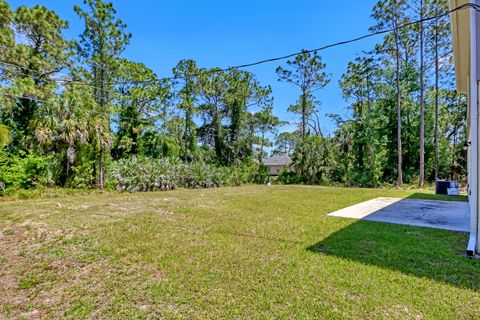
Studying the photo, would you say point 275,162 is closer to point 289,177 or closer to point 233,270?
point 289,177

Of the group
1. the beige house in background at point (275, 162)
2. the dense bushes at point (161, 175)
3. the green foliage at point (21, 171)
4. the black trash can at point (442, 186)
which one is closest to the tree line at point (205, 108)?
the green foliage at point (21, 171)

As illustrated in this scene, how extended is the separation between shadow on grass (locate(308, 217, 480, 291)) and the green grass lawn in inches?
0.6

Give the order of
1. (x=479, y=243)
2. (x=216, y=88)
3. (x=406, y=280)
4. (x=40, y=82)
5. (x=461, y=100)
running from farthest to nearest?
(x=216, y=88) → (x=461, y=100) → (x=40, y=82) → (x=479, y=243) → (x=406, y=280)

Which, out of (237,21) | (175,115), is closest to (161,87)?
(175,115)

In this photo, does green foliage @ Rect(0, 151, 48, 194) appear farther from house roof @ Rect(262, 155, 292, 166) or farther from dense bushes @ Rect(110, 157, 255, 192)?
house roof @ Rect(262, 155, 292, 166)

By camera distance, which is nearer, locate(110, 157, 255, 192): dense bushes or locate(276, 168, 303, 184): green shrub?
locate(110, 157, 255, 192): dense bushes

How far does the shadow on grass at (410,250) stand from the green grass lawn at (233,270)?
2 cm

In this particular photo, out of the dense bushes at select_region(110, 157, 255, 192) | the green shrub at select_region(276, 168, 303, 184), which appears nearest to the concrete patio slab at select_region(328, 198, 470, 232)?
the dense bushes at select_region(110, 157, 255, 192)

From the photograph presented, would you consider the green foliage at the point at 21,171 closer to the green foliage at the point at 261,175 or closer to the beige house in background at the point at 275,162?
the green foliage at the point at 261,175

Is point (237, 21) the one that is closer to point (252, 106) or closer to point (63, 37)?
point (63, 37)

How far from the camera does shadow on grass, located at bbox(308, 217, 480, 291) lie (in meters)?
3.03

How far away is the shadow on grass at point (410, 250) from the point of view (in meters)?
3.03

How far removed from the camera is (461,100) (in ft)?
66.6

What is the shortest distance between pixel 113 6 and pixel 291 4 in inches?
449
